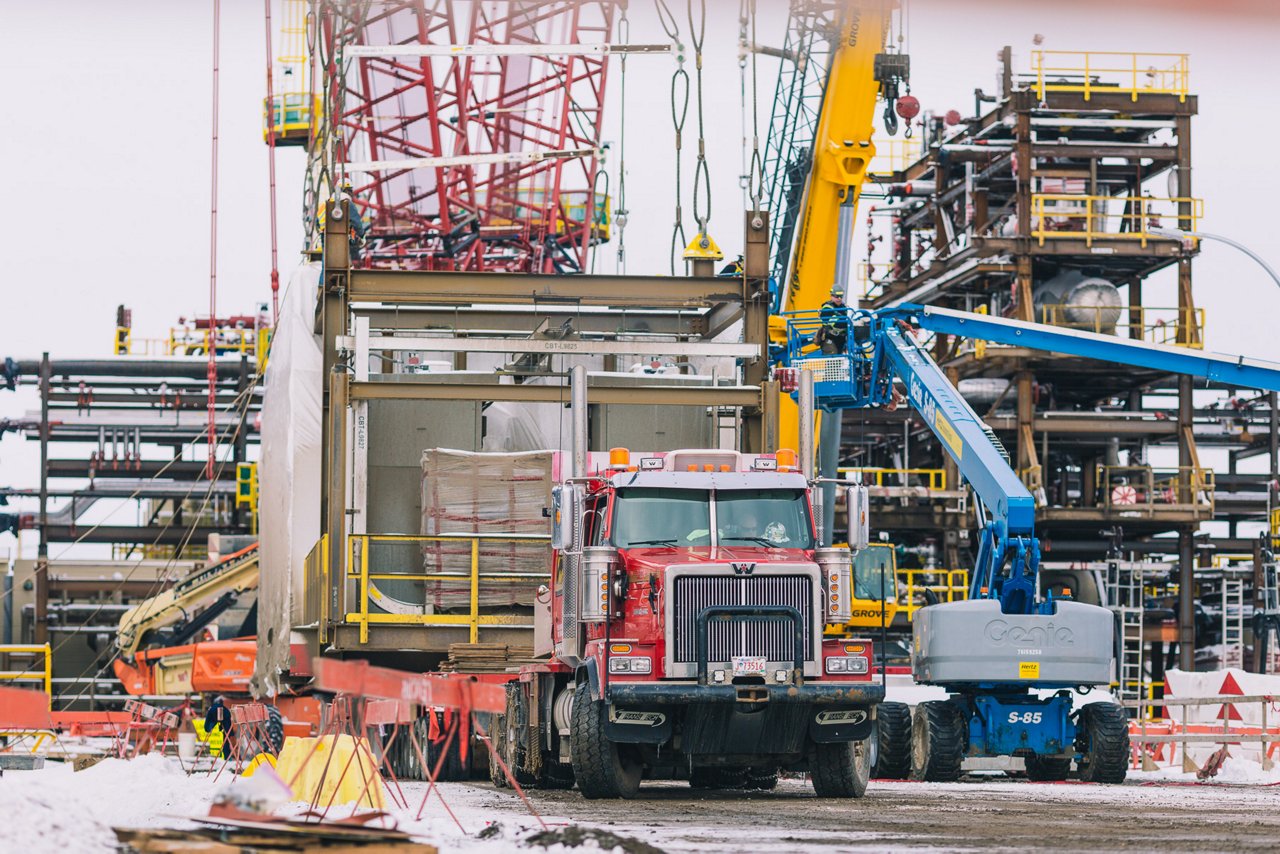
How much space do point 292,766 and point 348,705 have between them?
3453 millimetres

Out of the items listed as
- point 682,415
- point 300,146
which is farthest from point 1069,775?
point 300,146

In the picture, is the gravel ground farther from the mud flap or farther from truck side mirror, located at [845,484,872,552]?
truck side mirror, located at [845,484,872,552]

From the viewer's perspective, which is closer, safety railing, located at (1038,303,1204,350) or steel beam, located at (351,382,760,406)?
steel beam, located at (351,382,760,406)

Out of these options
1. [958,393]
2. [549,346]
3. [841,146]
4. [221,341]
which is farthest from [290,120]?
[549,346]

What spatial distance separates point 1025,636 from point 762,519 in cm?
673

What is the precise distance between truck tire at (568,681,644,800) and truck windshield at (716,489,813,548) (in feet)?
6.66

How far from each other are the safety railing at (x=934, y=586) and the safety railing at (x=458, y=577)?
3149cm

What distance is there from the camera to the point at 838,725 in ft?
62.0

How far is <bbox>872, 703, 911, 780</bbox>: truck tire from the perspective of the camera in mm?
26297

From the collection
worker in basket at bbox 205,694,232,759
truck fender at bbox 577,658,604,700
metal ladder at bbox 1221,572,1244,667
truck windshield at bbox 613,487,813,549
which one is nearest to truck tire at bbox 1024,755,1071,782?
truck windshield at bbox 613,487,813,549

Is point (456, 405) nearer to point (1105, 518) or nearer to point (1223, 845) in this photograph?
point (1223, 845)

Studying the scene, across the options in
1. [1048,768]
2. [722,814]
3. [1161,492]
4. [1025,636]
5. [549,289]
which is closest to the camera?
[722,814]

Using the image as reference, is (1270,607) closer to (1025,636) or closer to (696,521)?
(1025,636)

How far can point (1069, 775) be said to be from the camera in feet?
87.5
